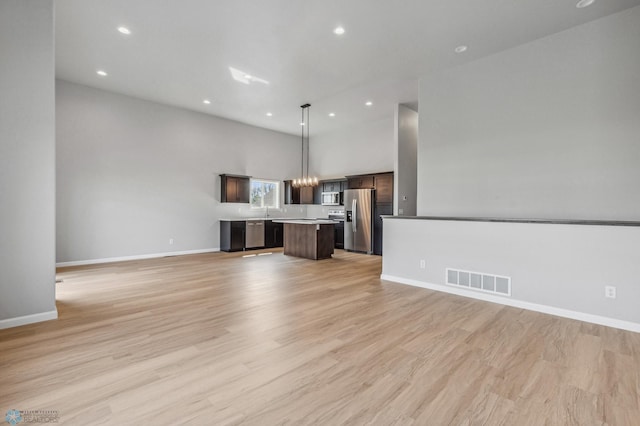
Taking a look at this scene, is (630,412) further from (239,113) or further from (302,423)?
(239,113)

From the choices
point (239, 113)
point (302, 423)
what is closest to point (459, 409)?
point (302, 423)

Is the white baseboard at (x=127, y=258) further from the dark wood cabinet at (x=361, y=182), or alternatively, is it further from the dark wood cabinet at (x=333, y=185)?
the dark wood cabinet at (x=361, y=182)

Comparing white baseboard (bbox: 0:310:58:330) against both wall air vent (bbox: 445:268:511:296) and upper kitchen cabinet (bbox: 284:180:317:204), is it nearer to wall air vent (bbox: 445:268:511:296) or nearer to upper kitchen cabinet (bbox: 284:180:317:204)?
wall air vent (bbox: 445:268:511:296)

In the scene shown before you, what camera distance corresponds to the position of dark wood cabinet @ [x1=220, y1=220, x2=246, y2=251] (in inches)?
296

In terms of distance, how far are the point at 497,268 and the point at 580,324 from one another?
3.06 ft

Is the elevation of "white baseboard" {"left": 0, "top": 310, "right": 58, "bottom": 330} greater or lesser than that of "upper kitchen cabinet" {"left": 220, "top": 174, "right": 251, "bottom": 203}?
lesser

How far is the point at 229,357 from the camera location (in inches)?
89.7

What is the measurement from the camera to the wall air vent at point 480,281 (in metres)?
3.66

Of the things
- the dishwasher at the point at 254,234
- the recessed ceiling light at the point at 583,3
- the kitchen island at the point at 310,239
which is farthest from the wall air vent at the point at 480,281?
the dishwasher at the point at 254,234

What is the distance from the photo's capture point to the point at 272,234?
845 centimetres

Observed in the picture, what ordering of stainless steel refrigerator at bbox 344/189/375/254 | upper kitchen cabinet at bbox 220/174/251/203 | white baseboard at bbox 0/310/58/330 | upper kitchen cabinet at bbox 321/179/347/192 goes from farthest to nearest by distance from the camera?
upper kitchen cabinet at bbox 321/179/347/192
upper kitchen cabinet at bbox 220/174/251/203
stainless steel refrigerator at bbox 344/189/375/254
white baseboard at bbox 0/310/58/330

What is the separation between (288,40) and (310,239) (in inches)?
156

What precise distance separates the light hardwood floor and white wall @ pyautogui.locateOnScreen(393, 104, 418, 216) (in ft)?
9.37

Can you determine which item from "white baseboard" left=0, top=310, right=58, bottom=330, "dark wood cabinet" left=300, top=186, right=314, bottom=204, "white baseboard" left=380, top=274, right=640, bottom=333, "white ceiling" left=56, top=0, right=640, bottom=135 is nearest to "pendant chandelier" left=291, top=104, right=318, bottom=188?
"dark wood cabinet" left=300, top=186, right=314, bottom=204
